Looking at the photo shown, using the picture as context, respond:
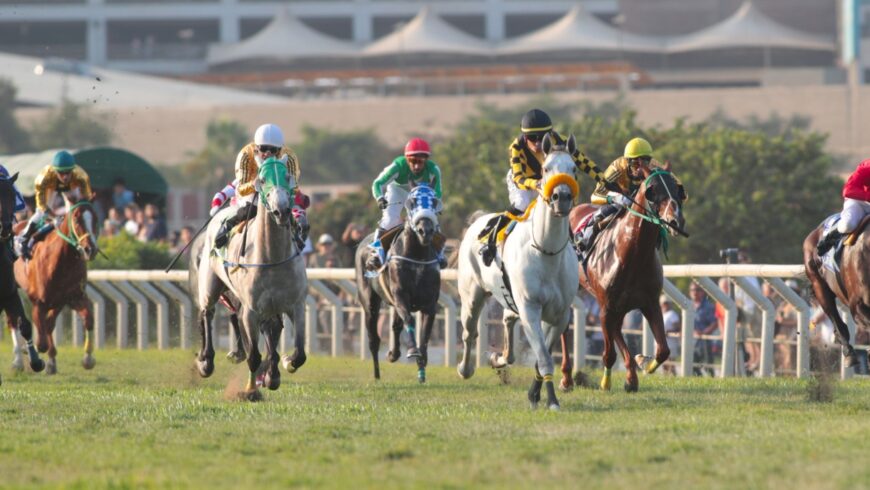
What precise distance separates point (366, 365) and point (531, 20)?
4359 inches

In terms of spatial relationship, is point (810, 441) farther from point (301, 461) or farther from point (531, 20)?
point (531, 20)

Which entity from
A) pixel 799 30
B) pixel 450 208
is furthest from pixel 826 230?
pixel 799 30

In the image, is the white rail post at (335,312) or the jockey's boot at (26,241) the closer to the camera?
the jockey's boot at (26,241)

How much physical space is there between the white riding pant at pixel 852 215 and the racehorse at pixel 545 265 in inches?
81.5

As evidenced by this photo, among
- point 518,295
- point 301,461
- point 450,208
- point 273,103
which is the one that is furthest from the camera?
point 273,103

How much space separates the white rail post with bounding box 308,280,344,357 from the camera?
70.7 ft

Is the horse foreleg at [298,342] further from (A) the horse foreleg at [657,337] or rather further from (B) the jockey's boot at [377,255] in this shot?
(B) the jockey's boot at [377,255]

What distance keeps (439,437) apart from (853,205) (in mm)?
4597

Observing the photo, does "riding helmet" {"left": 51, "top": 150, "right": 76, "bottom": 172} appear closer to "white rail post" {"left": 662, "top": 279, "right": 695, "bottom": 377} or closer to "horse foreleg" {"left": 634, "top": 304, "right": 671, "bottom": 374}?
"white rail post" {"left": 662, "top": 279, "right": 695, "bottom": 377}

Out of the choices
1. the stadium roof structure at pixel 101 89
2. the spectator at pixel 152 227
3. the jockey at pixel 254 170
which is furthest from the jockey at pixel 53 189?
the stadium roof structure at pixel 101 89

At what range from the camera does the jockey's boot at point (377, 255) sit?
16.7 meters

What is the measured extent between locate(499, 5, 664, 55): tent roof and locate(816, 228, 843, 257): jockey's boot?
339 ft

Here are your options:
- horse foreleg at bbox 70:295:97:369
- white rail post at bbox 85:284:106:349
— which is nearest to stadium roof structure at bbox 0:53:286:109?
white rail post at bbox 85:284:106:349

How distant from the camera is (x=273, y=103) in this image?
9656 centimetres
